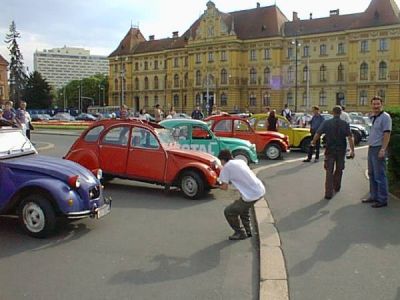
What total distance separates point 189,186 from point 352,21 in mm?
88006

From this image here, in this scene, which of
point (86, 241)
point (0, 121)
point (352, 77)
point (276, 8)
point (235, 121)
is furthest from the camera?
point (276, 8)

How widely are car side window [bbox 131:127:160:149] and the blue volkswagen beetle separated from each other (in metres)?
3.10

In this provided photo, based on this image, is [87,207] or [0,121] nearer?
[87,207]

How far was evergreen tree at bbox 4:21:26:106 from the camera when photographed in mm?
103762

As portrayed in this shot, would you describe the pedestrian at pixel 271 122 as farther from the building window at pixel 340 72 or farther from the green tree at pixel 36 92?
the green tree at pixel 36 92

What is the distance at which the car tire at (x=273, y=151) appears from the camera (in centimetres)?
1788

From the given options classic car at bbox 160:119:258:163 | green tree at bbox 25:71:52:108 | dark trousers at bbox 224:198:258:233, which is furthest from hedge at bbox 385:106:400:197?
green tree at bbox 25:71:52:108

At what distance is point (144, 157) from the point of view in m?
10.7

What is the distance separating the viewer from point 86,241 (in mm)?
6965

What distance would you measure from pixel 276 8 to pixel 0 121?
9891 cm

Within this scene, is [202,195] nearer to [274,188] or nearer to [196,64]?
[274,188]

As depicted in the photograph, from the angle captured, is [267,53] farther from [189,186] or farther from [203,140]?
[189,186]

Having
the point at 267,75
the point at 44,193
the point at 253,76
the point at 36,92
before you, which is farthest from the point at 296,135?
the point at 36,92

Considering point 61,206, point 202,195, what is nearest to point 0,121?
point 61,206
